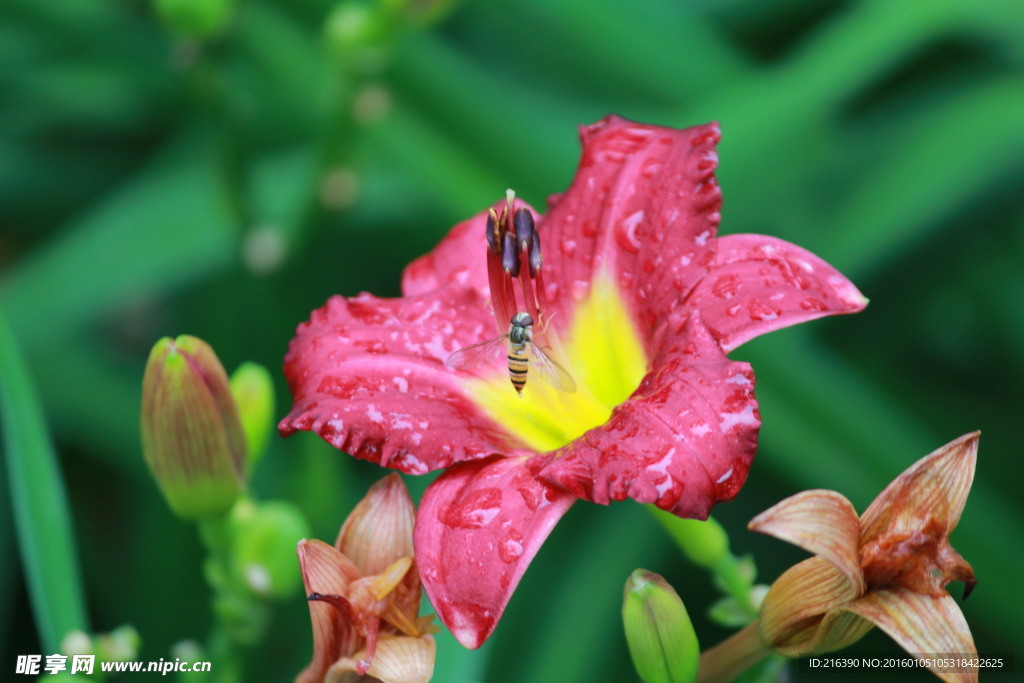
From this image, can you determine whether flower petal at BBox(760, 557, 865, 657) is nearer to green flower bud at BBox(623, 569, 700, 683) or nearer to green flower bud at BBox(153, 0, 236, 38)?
green flower bud at BBox(623, 569, 700, 683)

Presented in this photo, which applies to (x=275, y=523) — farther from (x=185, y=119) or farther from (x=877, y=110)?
(x=877, y=110)

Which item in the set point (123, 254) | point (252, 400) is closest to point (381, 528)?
point (252, 400)

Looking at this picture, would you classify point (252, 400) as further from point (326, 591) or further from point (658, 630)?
point (658, 630)

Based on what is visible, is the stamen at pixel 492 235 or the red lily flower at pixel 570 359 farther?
the stamen at pixel 492 235

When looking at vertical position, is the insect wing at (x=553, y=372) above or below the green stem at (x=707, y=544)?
above

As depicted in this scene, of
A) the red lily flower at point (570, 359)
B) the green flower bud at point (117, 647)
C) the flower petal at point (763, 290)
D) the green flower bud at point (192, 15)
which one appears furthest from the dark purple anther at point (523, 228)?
the green flower bud at point (192, 15)

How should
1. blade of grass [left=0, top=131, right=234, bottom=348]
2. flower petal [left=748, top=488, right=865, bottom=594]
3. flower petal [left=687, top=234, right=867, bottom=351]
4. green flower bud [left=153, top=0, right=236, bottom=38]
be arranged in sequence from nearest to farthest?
flower petal [left=748, top=488, right=865, bottom=594]
flower petal [left=687, top=234, right=867, bottom=351]
green flower bud [left=153, top=0, right=236, bottom=38]
blade of grass [left=0, top=131, right=234, bottom=348]

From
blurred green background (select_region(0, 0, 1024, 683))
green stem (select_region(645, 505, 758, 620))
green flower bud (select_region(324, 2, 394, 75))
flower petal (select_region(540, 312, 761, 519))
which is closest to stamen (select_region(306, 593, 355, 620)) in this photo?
flower petal (select_region(540, 312, 761, 519))

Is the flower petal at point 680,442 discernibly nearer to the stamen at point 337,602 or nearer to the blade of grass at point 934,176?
the stamen at point 337,602
